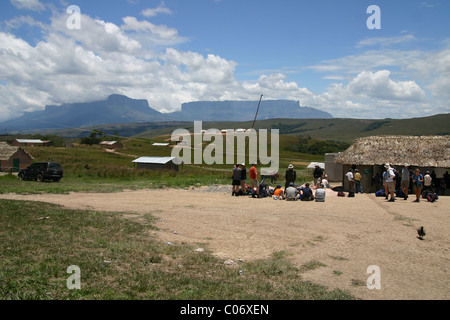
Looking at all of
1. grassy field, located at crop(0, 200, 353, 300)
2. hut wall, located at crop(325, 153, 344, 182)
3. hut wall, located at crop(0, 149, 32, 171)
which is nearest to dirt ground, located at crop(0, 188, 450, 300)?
grassy field, located at crop(0, 200, 353, 300)

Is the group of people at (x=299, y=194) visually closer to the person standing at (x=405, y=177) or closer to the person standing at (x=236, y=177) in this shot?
the person standing at (x=236, y=177)

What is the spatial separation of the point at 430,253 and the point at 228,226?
572 centimetres

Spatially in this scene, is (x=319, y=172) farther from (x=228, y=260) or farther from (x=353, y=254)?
(x=228, y=260)

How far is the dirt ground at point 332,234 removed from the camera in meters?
7.41

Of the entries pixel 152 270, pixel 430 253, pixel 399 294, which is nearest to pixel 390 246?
pixel 430 253

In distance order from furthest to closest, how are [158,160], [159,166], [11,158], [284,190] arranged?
[158,160]
[159,166]
[11,158]
[284,190]

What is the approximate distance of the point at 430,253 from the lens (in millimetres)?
9352

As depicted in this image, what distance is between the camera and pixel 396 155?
24344mm

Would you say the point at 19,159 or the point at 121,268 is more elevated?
the point at 19,159

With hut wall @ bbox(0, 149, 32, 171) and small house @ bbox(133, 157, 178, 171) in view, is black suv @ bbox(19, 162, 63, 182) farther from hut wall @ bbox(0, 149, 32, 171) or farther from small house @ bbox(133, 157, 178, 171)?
small house @ bbox(133, 157, 178, 171)

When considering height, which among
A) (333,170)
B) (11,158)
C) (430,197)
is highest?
(11,158)

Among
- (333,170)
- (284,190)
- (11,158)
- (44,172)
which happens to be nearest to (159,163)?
(11,158)

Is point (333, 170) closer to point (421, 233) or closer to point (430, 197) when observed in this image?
point (430, 197)

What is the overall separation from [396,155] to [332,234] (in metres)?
15.5
